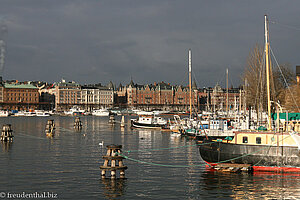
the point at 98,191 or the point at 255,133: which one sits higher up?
the point at 255,133

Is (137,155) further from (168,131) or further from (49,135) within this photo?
(168,131)

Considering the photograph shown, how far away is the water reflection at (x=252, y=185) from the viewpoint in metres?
31.0

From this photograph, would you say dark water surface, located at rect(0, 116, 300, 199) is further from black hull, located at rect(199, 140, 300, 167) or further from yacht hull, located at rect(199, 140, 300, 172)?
black hull, located at rect(199, 140, 300, 167)

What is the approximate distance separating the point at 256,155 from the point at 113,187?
544 inches

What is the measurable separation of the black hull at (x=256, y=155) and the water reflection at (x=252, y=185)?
1.11 meters

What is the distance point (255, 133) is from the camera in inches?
1491

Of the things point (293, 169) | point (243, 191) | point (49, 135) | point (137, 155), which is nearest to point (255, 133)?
point (293, 169)

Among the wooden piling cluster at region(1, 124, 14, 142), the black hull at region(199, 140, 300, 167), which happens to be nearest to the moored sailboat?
the black hull at region(199, 140, 300, 167)

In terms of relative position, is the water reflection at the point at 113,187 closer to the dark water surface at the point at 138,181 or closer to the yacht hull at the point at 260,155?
the dark water surface at the point at 138,181

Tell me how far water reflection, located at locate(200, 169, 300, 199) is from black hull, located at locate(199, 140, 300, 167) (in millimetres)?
1111

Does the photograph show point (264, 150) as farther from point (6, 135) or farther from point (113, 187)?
point (6, 135)

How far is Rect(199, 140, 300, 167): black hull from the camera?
36875 millimetres

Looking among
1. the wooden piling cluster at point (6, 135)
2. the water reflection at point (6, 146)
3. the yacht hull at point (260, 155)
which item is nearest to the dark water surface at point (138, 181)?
the yacht hull at point (260, 155)

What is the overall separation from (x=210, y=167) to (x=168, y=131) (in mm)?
58747
